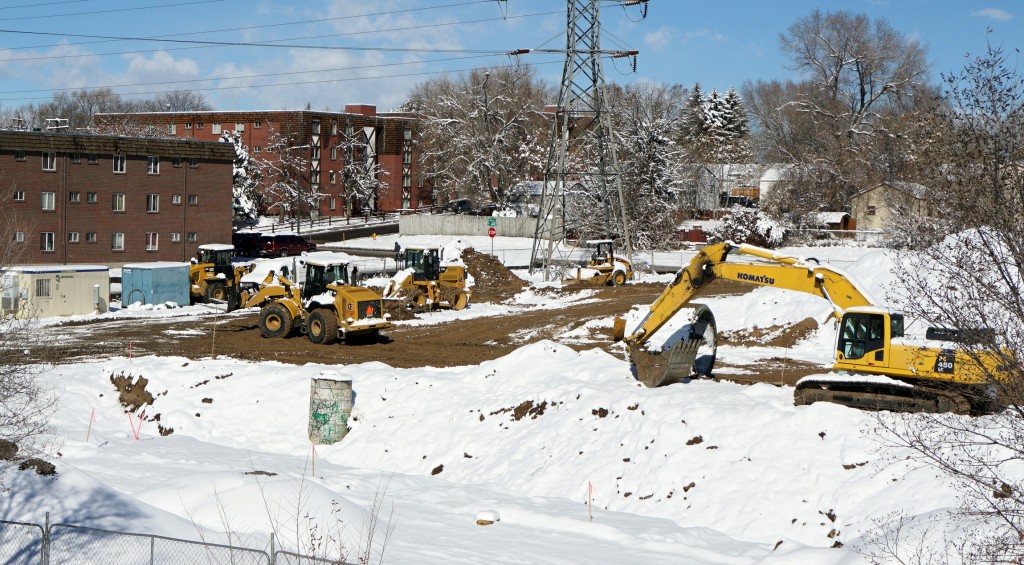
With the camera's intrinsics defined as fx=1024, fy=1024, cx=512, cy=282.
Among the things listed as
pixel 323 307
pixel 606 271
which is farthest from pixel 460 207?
pixel 323 307

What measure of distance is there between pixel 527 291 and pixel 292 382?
2174 cm

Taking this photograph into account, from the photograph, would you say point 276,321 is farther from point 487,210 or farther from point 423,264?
point 487,210

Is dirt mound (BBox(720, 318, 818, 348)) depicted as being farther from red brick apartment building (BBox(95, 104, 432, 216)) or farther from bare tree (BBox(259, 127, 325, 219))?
red brick apartment building (BBox(95, 104, 432, 216))

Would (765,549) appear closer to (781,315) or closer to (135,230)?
(781,315)

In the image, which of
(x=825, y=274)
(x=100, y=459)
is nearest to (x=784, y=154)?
(x=825, y=274)

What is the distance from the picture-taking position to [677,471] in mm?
18438

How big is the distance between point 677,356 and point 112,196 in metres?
44.7

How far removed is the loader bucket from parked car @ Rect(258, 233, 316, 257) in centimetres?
4487

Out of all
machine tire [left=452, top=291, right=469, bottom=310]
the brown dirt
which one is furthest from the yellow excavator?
machine tire [left=452, top=291, right=469, bottom=310]

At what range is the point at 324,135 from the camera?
304ft

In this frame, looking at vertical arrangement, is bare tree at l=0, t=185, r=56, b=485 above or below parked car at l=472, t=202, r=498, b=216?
below

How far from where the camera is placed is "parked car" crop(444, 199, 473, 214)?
88.4m

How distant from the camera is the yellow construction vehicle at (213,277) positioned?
42.6m

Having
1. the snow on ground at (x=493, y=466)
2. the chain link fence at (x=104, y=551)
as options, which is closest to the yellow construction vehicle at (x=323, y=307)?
the snow on ground at (x=493, y=466)
